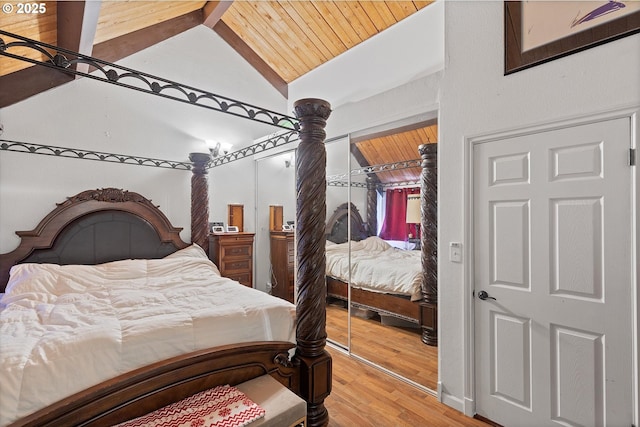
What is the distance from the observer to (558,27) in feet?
5.66

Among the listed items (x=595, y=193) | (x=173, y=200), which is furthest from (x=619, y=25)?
(x=173, y=200)

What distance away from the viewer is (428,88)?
238 centimetres

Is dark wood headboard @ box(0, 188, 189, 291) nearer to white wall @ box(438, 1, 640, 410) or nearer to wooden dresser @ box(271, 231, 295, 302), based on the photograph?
wooden dresser @ box(271, 231, 295, 302)

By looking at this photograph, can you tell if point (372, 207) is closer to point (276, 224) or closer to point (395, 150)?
point (395, 150)

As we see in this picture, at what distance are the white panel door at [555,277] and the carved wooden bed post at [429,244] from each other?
2.11ft

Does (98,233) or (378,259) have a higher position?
(98,233)

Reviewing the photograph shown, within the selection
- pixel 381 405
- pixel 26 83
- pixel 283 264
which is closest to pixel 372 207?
pixel 283 264

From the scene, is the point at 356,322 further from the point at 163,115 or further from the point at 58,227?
the point at 163,115

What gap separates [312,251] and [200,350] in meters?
0.91

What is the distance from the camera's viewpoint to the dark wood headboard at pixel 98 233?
2.90 metres

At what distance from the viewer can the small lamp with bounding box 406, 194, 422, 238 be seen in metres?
2.92

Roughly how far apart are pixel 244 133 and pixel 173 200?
1.50 metres

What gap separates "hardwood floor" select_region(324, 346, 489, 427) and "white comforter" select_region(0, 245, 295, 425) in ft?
2.40


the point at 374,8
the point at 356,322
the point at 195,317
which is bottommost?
the point at 356,322
